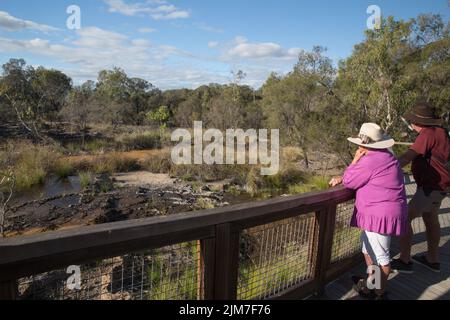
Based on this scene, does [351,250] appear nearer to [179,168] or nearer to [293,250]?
[293,250]

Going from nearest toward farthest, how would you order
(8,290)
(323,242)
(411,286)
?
(8,290)
(323,242)
(411,286)

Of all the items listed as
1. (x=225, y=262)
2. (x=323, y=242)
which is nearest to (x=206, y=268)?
(x=225, y=262)

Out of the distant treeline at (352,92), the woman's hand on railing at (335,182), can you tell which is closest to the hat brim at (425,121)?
the woman's hand on railing at (335,182)

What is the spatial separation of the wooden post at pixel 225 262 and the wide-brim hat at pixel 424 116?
2119 millimetres

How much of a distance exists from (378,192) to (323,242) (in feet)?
2.12

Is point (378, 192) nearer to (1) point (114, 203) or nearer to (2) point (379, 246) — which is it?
(2) point (379, 246)

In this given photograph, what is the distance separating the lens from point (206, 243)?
7.17 feet

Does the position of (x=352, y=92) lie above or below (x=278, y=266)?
above

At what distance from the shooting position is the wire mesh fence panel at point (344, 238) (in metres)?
3.48

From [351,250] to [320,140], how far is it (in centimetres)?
908

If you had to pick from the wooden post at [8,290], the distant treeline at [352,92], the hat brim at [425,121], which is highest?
the distant treeline at [352,92]

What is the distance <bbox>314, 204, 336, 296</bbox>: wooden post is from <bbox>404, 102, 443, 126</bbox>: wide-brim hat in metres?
1.16

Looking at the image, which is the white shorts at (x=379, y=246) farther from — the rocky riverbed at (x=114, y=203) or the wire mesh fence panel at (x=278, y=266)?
the rocky riverbed at (x=114, y=203)
